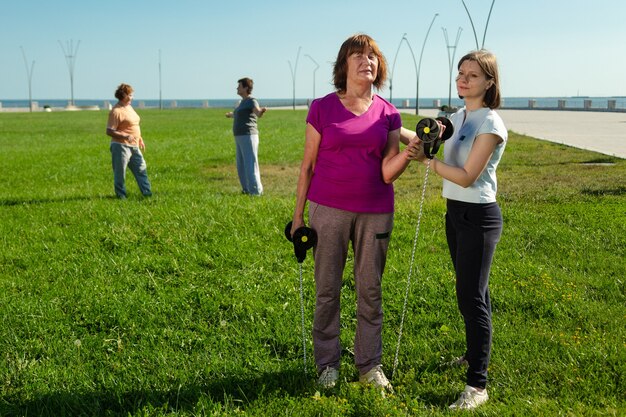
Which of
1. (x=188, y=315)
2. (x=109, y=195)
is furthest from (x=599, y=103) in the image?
(x=188, y=315)

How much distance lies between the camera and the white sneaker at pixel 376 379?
3.77 metres

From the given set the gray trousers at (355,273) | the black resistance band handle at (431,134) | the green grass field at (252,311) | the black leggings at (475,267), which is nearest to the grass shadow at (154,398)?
the green grass field at (252,311)

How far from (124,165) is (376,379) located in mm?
6886

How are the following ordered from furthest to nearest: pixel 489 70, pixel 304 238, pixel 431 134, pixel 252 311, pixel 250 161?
pixel 250 161
pixel 252 311
pixel 304 238
pixel 489 70
pixel 431 134

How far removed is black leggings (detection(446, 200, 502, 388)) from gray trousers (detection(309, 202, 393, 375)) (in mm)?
398

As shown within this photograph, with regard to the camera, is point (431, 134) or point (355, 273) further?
point (355, 273)

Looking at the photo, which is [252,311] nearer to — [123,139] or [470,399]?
[470,399]

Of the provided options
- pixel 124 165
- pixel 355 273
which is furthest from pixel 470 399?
pixel 124 165

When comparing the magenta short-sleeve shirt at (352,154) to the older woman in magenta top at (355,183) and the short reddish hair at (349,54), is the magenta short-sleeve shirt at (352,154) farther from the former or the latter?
the short reddish hair at (349,54)

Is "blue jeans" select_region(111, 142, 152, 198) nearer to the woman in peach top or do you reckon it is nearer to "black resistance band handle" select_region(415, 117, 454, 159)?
the woman in peach top

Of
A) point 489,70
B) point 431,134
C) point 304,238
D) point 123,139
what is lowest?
point 304,238

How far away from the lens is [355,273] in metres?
3.77

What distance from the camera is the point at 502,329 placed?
4.72m

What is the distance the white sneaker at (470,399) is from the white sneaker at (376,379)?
39 centimetres
